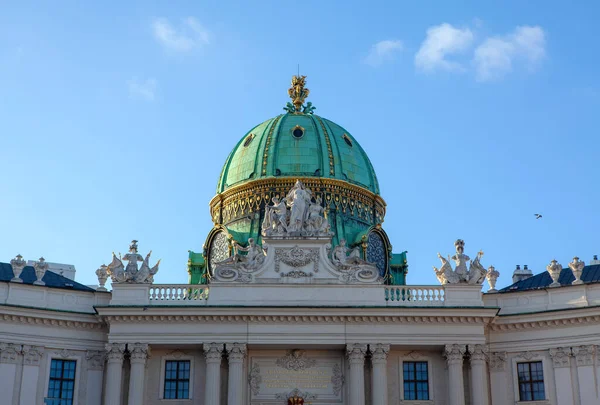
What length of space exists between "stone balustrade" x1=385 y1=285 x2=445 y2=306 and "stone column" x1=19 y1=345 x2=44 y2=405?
1399 centimetres

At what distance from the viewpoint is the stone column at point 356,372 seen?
37.2 meters

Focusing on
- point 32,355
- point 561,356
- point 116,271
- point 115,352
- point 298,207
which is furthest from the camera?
point 298,207

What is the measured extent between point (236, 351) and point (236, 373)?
0.86 m

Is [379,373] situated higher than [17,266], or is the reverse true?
[17,266]

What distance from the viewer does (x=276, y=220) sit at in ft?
130

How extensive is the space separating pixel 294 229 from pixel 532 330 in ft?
33.9

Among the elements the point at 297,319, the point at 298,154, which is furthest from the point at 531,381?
the point at 298,154

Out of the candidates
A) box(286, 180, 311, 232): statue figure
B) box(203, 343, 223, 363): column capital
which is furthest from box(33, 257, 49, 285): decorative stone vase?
box(286, 180, 311, 232): statue figure

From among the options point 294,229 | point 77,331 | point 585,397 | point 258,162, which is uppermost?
point 258,162

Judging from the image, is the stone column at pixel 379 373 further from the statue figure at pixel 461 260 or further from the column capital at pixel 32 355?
the column capital at pixel 32 355

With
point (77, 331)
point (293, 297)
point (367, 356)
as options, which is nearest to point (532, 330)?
point (367, 356)

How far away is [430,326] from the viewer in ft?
126

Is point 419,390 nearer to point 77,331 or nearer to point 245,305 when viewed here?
point 245,305

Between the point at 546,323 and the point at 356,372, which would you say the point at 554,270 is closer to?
the point at 546,323
